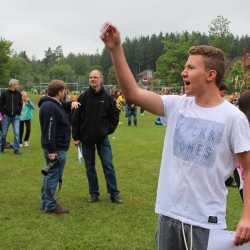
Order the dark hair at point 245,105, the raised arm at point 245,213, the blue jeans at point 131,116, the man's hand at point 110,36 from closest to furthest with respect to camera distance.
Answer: the man's hand at point 110,36 < the raised arm at point 245,213 < the dark hair at point 245,105 < the blue jeans at point 131,116

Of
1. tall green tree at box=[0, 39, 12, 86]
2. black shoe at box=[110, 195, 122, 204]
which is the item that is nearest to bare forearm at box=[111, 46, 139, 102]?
black shoe at box=[110, 195, 122, 204]

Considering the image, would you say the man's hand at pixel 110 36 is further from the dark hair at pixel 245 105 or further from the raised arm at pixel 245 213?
the dark hair at pixel 245 105

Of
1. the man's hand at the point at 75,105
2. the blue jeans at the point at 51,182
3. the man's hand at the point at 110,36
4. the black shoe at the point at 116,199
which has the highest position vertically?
the man's hand at the point at 110,36

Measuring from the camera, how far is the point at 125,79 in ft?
10.1

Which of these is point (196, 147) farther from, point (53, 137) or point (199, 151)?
point (53, 137)

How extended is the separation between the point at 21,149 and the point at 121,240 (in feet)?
30.5

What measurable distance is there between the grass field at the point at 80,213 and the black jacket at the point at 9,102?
2.00 m

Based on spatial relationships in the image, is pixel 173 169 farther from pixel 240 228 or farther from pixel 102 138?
pixel 102 138

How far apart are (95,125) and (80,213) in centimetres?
136

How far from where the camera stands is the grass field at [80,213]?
20.3 ft

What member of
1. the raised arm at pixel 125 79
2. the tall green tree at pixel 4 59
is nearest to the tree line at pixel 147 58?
the tall green tree at pixel 4 59

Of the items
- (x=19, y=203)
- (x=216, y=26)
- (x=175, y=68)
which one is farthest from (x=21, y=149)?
(x=216, y=26)

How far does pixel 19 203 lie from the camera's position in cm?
806

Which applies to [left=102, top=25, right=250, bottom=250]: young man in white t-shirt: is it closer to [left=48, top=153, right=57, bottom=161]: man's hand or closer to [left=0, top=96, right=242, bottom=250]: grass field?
[left=0, top=96, right=242, bottom=250]: grass field
